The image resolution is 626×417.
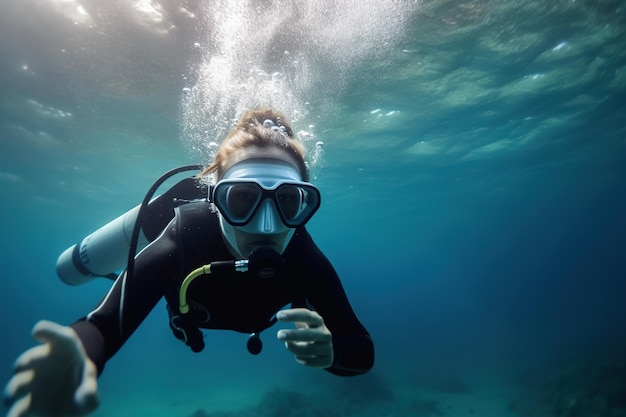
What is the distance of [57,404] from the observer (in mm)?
1668

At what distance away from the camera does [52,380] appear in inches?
65.9

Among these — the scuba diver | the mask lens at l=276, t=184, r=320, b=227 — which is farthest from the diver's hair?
the mask lens at l=276, t=184, r=320, b=227

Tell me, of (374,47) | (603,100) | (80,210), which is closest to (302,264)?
(374,47)

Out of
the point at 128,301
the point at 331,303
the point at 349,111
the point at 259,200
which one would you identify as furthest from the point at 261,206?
the point at 349,111

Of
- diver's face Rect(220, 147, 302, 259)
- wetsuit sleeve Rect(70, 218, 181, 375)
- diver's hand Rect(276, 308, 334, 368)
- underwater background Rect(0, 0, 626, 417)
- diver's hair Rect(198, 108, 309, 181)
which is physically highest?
underwater background Rect(0, 0, 626, 417)

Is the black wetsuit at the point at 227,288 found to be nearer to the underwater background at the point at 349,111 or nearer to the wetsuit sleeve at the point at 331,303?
the wetsuit sleeve at the point at 331,303

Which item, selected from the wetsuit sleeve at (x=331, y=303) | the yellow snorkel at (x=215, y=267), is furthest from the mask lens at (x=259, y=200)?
the wetsuit sleeve at (x=331, y=303)

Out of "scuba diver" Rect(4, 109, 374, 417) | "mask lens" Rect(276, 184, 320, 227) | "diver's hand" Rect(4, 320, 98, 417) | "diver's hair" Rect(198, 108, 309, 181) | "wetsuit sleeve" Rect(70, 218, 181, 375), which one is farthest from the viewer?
"diver's hair" Rect(198, 108, 309, 181)

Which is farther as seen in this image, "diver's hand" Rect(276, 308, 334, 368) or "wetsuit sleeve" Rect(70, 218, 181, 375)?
"wetsuit sleeve" Rect(70, 218, 181, 375)

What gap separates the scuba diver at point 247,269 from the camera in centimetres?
266

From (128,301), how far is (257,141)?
74.0 inches

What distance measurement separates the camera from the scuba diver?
8.72 ft

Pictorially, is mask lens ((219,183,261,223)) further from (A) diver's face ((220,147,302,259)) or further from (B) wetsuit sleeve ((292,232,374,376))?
(B) wetsuit sleeve ((292,232,374,376))

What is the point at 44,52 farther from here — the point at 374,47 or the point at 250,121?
the point at 250,121
